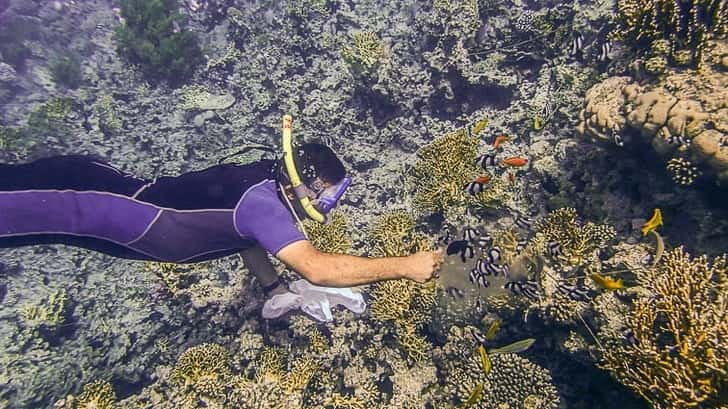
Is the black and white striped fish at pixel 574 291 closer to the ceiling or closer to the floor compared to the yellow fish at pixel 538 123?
closer to the floor

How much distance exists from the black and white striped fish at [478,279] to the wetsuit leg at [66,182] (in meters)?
3.44

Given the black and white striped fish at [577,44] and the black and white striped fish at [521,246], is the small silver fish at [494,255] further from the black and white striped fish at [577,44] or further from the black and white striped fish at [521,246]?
the black and white striped fish at [577,44]

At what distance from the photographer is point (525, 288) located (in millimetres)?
3824

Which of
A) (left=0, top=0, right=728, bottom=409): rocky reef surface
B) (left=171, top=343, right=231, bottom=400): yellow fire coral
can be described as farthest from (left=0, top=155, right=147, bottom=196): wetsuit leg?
(left=171, top=343, right=231, bottom=400): yellow fire coral

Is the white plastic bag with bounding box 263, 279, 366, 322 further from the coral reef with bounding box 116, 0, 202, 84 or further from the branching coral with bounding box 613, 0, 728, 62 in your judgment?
the coral reef with bounding box 116, 0, 202, 84

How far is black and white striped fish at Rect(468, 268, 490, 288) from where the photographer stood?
422 cm

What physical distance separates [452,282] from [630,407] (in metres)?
1.97

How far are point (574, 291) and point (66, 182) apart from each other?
16.7 ft

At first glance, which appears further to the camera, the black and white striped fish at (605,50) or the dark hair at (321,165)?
the black and white striped fish at (605,50)

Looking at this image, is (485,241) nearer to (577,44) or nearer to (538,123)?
(538,123)

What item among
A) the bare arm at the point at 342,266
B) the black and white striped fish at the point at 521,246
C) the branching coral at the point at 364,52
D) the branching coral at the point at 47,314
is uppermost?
the branching coral at the point at 364,52

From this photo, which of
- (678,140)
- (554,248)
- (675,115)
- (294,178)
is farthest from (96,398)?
(675,115)

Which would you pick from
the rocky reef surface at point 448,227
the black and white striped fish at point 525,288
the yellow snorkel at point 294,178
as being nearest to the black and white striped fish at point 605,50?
the rocky reef surface at point 448,227

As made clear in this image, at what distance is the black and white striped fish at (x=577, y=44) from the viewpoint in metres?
5.70
